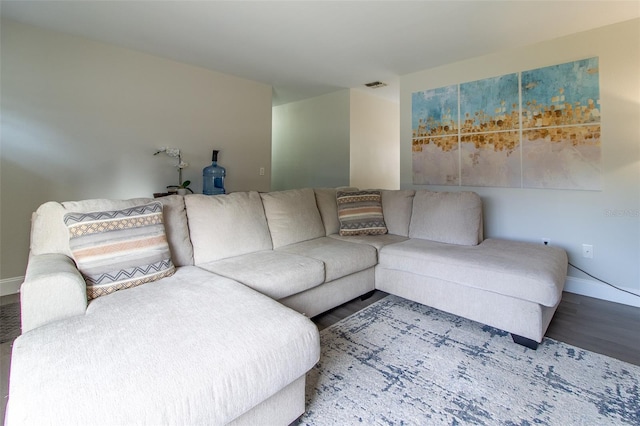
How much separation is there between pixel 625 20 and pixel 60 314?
4.24 metres

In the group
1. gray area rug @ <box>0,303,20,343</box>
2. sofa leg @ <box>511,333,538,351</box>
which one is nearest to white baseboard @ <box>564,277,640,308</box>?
sofa leg @ <box>511,333,538,351</box>

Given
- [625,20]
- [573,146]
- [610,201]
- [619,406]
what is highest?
[625,20]

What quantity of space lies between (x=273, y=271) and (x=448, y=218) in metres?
1.65

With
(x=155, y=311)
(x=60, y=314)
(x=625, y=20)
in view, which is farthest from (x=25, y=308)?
(x=625, y=20)

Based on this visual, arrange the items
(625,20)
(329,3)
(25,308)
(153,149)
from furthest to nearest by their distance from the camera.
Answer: (153,149) < (625,20) < (329,3) < (25,308)

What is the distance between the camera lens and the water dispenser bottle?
3721 millimetres

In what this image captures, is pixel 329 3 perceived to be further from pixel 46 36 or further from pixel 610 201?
pixel 610 201

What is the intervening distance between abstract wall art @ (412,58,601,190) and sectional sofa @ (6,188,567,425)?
817mm

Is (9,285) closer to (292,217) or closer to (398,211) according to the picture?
(292,217)

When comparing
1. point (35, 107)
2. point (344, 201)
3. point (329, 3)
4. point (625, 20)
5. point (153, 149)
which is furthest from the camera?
point (153, 149)

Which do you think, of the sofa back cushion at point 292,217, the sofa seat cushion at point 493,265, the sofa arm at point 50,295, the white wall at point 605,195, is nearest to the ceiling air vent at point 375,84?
the white wall at point 605,195

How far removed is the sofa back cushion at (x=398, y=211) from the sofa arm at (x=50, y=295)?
246 centimetres

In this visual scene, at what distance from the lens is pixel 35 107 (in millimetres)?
2746

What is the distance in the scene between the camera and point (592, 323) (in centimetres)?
224
